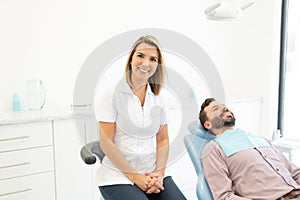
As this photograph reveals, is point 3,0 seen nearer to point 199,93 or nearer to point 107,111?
point 107,111

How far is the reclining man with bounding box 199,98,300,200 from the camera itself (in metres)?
1.54

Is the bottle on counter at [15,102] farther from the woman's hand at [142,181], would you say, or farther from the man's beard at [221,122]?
the man's beard at [221,122]

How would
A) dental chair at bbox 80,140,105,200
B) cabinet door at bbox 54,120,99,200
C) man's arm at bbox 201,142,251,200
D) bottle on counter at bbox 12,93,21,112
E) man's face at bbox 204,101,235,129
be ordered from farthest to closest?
1. bottle on counter at bbox 12,93,21,112
2. cabinet door at bbox 54,120,99,200
3. man's face at bbox 204,101,235,129
4. man's arm at bbox 201,142,251,200
5. dental chair at bbox 80,140,105,200

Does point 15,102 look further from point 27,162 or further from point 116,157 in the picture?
point 116,157

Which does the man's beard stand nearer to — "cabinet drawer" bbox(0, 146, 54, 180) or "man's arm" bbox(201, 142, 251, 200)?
"man's arm" bbox(201, 142, 251, 200)

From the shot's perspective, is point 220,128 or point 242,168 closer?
point 242,168

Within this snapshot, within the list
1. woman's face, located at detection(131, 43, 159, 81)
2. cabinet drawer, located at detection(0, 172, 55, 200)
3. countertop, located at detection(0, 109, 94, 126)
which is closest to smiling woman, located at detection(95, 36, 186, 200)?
woman's face, located at detection(131, 43, 159, 81)

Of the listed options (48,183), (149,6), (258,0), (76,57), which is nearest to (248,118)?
(258,0)

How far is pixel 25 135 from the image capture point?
190 cm

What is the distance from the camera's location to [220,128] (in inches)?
72.6

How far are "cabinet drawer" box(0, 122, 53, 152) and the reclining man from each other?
3.15 ft

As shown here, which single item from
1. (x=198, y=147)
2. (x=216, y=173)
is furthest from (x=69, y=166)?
(x=216, y=173)

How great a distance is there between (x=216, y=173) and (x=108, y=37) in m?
1.48

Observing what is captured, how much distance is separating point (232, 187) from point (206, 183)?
0.13 m
